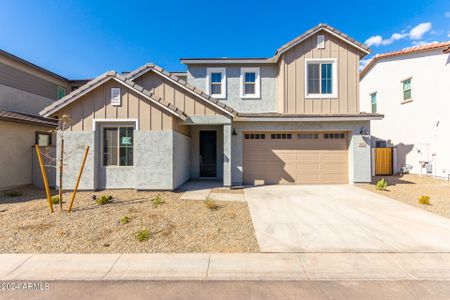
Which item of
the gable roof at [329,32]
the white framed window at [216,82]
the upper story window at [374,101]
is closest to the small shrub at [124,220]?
the white framed window at [216,82]

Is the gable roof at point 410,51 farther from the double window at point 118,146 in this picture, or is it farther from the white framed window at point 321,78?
the double window at point 118,146

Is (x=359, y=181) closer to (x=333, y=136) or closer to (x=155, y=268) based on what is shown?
(x=333, y=136)

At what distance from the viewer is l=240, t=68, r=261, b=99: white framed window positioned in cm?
1165

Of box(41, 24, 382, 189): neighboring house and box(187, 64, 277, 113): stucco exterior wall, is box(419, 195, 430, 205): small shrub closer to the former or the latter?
box(41, 24, 382, 189): neighboring house

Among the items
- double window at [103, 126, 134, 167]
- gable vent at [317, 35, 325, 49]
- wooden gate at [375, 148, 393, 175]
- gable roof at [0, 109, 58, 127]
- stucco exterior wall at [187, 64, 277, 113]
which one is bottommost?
wooden gate at [375, 148, 393, 175]

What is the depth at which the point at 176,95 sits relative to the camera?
9383 mm

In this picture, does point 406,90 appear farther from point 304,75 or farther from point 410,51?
point 304,75

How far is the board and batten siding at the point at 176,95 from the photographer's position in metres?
9.22

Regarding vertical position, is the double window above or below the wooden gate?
above

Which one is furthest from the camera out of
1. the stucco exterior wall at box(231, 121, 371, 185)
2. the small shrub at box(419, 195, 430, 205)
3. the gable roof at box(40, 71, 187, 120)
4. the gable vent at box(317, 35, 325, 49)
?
the gable vent at box(317, 35, 325, 49)

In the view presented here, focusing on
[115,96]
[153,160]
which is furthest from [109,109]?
[153,160]

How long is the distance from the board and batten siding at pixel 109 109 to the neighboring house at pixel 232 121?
4 centimetres

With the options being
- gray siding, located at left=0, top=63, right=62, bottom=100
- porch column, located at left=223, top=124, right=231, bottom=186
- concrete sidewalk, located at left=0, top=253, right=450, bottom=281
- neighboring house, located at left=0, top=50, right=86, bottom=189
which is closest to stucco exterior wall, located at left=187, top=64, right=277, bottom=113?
porch column, located at left=223, top=124, right=231, bottom=186

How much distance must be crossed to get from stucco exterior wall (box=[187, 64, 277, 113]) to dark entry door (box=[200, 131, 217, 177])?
7.08ft
